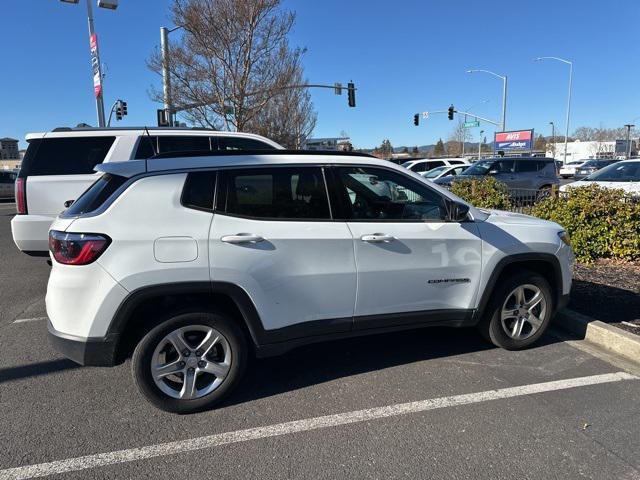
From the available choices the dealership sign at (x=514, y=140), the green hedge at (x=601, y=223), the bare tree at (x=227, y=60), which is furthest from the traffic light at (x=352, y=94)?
the dealership sign at (x=514, y=140)

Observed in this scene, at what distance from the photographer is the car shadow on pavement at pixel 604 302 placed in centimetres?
480

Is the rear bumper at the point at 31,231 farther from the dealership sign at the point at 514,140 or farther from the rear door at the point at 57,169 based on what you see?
the dealership sign at the point at 514,140

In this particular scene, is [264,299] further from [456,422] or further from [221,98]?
[221,98]

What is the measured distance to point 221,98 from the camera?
60.5ft

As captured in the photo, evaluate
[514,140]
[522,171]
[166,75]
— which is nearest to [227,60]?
[166,75]

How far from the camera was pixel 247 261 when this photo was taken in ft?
10.5

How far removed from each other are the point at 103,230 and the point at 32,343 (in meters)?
2.33

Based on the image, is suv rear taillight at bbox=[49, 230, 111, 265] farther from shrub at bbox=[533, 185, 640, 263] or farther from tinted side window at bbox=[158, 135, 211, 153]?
shrub at bbox=[533, 185, 640, 263]

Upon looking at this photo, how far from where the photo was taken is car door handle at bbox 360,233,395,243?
3508mm

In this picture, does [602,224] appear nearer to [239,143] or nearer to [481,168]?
[239,143]

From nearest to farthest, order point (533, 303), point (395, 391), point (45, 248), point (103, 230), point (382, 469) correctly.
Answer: point (382, 469) → point (103, 230) → point (395, 391) → point (533, 303) → point (45, 248)

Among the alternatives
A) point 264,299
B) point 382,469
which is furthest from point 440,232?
point 382,469

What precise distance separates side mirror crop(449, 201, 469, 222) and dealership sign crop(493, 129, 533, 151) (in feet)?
194

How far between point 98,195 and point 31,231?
292 cm
